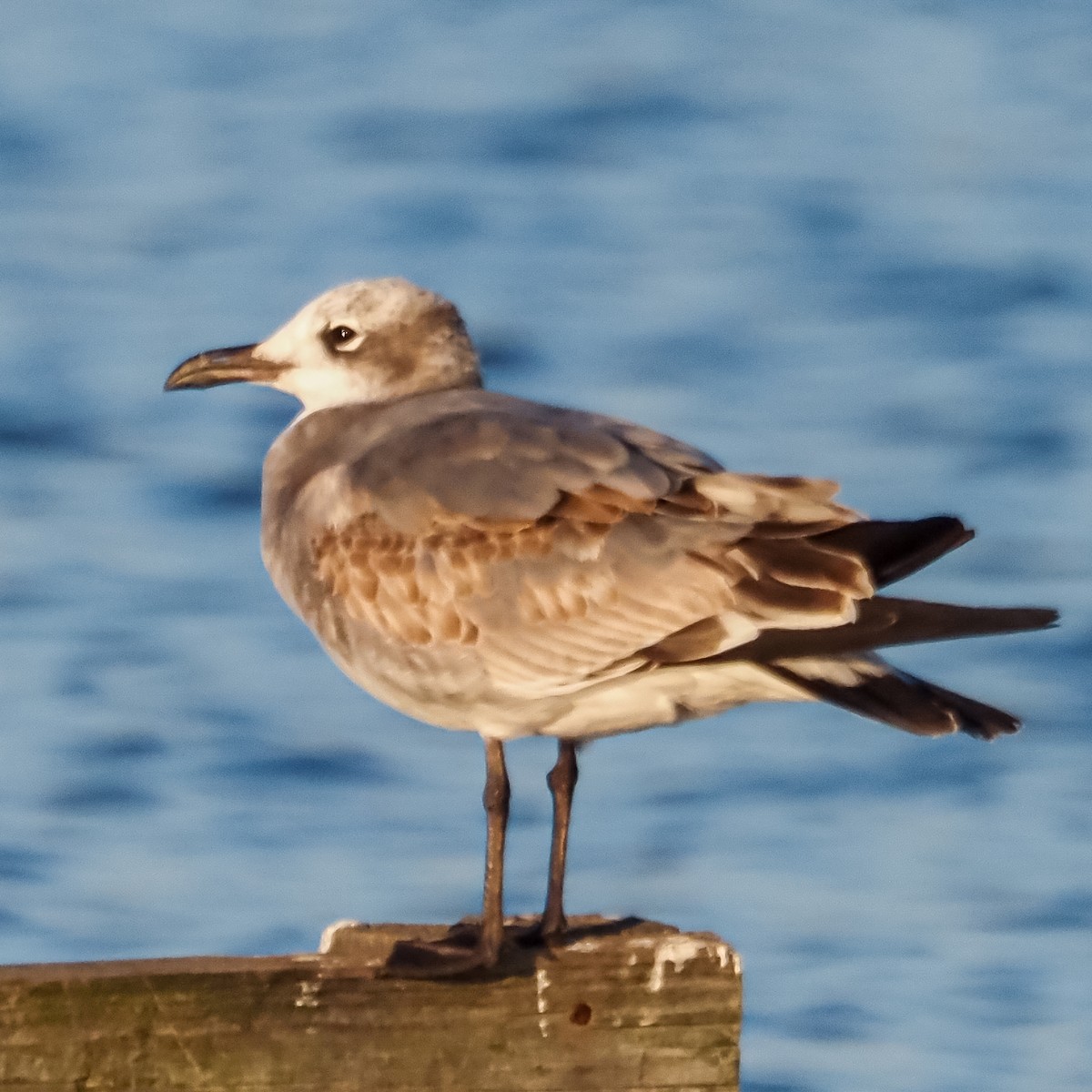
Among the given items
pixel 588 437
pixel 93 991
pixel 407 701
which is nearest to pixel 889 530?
pixel 588 437

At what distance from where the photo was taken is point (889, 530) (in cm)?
479

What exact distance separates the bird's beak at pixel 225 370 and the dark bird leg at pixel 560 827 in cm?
143

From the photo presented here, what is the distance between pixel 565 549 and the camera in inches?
202

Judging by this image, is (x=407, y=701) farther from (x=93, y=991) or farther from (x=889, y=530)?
(x=93, y=991)

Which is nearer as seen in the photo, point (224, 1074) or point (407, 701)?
point (224, 1074)

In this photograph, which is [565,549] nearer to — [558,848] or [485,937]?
[558,848]

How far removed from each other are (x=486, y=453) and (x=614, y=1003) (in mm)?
1583

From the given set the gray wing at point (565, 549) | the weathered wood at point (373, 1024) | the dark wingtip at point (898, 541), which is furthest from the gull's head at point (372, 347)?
the weathered wood at point (373, 1024)

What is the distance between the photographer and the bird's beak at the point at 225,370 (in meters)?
6.20

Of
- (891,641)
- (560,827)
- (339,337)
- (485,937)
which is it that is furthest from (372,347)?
(485,937)

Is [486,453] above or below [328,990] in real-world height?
above

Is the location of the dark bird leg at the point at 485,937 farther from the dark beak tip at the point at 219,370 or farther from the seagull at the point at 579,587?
the dark beak tip at the point at 219,370

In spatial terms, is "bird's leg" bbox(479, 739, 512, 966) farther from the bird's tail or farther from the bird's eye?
the bird's eye

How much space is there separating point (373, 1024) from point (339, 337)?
2.69 m
